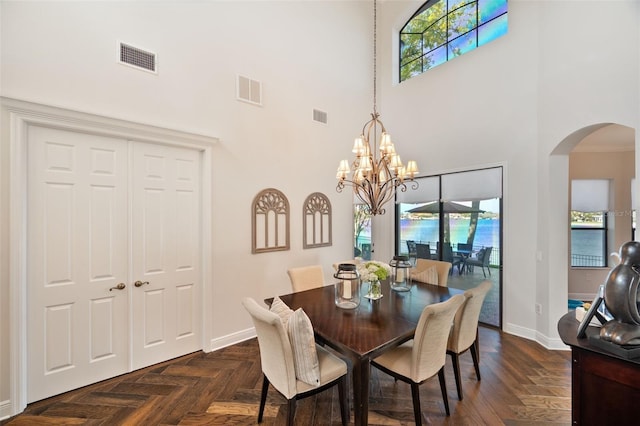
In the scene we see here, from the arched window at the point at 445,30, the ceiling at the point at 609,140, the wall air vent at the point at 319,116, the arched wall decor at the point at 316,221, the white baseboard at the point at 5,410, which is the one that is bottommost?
the white baseboard at the point at 5,410

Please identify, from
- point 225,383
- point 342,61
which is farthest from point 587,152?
point 225,383

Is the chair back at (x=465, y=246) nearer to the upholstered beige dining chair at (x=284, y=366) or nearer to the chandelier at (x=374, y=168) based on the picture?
the chandelier at (x=374, y=168)

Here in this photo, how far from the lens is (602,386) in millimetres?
1405

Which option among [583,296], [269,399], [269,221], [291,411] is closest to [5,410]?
[269,399]

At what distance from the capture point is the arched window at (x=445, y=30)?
4.18 m

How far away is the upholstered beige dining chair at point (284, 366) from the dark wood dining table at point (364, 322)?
248mm

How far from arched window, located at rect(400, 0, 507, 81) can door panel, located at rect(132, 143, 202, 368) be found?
14.5 feet

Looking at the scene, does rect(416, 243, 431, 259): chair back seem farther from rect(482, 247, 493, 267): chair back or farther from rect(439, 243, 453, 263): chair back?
rect(482, 247, 493, 267): chair back

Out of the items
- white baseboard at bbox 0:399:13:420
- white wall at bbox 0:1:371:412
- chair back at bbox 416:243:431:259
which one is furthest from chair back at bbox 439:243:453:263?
white baseboard at bbox 0:399:13:420

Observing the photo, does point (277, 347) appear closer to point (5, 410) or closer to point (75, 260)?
point (75, 260)

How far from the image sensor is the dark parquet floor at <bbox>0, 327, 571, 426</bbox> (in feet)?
7.16

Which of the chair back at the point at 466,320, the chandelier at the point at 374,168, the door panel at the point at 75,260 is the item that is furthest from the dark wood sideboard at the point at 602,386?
the door panel at the point at 75,260

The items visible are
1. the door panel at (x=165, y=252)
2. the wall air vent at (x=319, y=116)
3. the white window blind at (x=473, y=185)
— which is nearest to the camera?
the door panel at (x=165, y=252)

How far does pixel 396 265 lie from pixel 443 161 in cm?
238
